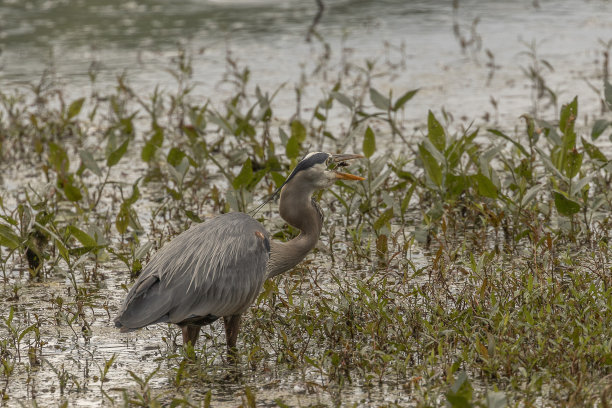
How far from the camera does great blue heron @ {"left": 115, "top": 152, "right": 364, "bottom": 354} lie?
407cm

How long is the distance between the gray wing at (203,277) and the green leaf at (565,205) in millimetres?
1758

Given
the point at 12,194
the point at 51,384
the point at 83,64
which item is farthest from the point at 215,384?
the point at 83,64

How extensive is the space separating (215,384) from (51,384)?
676 millimetres

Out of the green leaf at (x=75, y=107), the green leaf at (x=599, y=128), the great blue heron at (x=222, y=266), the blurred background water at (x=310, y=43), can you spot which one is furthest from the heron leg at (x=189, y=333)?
the blurred background water at (x=310, y=43)

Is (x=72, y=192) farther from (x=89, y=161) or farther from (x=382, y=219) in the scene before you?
(x=382, y=219)

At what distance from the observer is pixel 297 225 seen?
461cm

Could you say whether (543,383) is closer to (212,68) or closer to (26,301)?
(26,301)

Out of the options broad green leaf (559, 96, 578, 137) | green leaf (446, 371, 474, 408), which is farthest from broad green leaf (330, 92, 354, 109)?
green leaf (446, 371, 474, 408)

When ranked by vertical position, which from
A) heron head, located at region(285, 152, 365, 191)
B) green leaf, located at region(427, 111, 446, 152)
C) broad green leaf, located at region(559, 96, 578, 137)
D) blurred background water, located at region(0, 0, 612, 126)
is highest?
heron head, located at region(285, 152, 365, 191)

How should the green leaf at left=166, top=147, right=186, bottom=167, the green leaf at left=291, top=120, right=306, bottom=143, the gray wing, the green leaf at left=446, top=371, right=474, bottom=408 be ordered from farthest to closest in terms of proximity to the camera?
the green leaf at left=291, top=120, right=306, bottom=143 < the green leaf at left=166, top=147, right=186, bottom=167 < the gray wing < the green leaf at left=446, top=371, right=474, bottom=408

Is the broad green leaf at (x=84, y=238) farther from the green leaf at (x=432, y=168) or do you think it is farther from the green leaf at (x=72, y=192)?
the green leaf at (x=432, y=168)

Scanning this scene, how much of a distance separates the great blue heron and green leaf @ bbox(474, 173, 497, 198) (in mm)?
1145

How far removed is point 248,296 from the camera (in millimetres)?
4219

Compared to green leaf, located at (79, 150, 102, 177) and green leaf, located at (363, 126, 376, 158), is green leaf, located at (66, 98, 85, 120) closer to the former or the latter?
green leaf, located at (79, 150, 102, 177)
